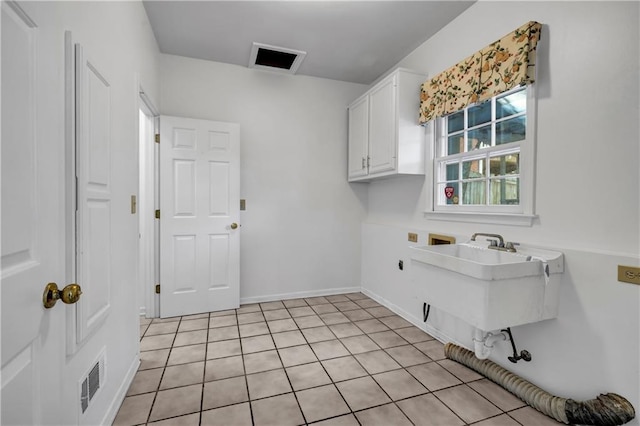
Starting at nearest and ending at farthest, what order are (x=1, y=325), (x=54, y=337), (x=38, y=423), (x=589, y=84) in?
(x=1, y=325), (x=38, y=423), (x=54, y=337), (x=589, y=84)

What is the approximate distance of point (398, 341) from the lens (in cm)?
251

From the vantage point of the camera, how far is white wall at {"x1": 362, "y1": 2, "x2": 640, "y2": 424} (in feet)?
4.71

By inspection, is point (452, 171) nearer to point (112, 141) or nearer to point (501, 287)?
point (501, 287)

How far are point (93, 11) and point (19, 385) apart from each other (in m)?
1.50

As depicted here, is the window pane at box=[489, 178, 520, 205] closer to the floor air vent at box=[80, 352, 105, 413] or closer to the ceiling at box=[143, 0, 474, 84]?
the ceiling at box=[143, 0, 474, 84]

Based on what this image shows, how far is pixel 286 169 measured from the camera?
3574 mm

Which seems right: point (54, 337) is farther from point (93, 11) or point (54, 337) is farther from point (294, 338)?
point (294, 338)

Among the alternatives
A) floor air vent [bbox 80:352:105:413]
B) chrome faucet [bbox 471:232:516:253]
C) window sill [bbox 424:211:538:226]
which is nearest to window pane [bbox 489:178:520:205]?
window sill [bbox 424:211:538:226]

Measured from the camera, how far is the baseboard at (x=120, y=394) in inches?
60.6

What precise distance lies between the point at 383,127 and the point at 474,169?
3.18ft

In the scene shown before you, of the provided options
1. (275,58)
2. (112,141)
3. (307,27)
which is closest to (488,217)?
(307,27)

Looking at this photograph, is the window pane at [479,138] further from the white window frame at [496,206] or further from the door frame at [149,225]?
the door frame at [149,225]

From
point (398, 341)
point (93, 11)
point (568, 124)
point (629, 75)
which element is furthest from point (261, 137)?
point (629, 75)

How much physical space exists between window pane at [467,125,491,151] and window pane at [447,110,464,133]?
0.53 feet
